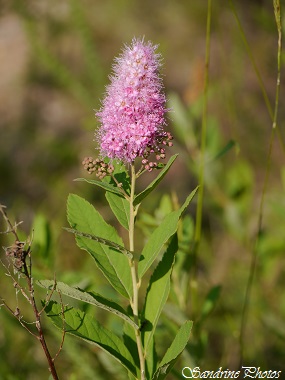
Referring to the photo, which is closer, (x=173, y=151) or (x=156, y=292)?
(x=156, y=292)

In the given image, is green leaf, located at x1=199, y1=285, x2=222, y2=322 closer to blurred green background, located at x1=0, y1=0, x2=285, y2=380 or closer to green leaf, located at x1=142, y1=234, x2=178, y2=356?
blurred green background, located at x1=0, y1=0, x2=285, y2=380

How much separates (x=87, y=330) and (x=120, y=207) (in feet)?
0.82

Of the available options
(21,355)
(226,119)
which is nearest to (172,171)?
(226,119)

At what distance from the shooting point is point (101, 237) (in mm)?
1243

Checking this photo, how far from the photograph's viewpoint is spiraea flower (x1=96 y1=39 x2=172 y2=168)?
112 centimetres

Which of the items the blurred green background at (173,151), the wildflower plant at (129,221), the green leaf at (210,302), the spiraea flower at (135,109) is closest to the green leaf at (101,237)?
the wildflower plant at (129,221)

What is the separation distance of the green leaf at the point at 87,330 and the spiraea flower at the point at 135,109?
31 cm

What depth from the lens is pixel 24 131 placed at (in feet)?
15.3

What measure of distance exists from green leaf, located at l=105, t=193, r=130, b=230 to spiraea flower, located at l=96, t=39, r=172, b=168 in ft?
0.37

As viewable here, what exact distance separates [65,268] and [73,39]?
2.44m

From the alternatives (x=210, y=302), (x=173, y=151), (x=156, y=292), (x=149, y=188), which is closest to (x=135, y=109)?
(x=149, y=188)

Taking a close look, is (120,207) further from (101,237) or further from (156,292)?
(156,292)

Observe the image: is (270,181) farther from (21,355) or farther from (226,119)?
(21,355)

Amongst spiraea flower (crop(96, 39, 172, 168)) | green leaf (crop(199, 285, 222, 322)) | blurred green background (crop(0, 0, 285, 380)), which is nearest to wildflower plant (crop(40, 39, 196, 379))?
spiraea flower (crop(96, 39, 172, 168))
